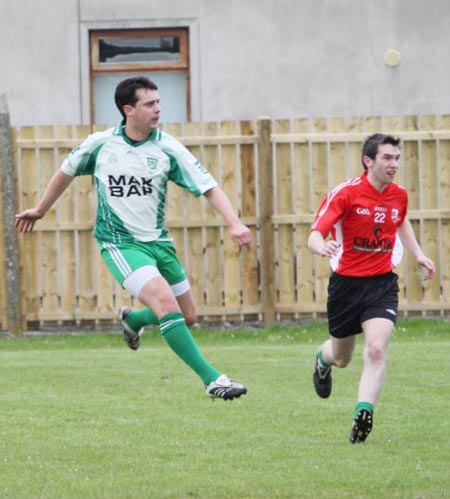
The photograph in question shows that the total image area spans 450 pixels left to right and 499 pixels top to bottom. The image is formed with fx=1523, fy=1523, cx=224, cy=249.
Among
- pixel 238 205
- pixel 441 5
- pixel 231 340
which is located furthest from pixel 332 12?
pixel 231 340

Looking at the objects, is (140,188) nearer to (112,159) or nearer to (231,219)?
(112,159)

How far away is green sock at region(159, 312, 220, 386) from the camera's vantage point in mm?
9227

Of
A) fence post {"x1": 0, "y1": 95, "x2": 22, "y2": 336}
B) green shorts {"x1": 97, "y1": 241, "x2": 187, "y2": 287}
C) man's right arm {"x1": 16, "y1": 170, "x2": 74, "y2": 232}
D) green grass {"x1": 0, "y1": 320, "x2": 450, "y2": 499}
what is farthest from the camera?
fence post {"x1": 0, "y1": 95, "x2": 22, "y2": 336}

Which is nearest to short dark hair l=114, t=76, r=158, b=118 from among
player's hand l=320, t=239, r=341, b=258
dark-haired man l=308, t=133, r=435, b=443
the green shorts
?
the green shorts

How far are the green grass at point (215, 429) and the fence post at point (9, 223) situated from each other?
70.5 inches

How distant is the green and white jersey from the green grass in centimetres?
131

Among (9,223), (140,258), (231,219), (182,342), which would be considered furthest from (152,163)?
(9,223)

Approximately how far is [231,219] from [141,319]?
1.67 m

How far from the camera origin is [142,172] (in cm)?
950

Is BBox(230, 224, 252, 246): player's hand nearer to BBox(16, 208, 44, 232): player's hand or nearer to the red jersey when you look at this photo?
the red jersey

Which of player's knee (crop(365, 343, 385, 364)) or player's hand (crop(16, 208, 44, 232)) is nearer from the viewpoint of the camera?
player's knee (crop(365, 343, 385, 364))

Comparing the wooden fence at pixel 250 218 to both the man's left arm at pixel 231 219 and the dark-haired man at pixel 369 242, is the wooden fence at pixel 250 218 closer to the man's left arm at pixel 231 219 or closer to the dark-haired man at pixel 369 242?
the dark-haired man at pixel 369 242

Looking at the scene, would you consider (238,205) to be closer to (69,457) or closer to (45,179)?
(45,179)

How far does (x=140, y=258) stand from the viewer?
950 cm
